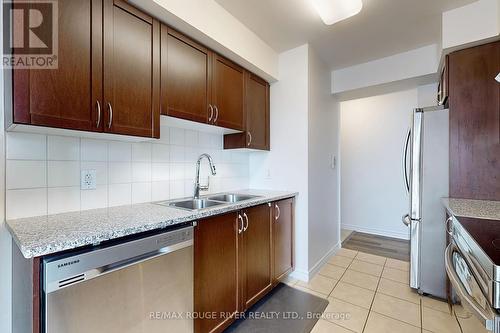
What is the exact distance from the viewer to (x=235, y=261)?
1.59 meters

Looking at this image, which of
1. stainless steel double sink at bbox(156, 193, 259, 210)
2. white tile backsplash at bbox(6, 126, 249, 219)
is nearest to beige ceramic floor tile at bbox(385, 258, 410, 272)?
stainless steel double sink at bbox(156, 193, 259, 210)

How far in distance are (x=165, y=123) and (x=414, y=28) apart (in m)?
2.33

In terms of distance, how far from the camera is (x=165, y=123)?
1.78 meters

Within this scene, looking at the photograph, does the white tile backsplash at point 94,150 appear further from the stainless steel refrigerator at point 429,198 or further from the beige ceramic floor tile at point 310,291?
the stainless steel refrigerator at point 429,198

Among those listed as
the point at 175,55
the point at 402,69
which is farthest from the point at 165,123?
the point at 402,69

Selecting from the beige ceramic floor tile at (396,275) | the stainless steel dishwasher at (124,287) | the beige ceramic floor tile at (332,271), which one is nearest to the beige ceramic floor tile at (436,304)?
the beige ceramic floor tile at (396,275)

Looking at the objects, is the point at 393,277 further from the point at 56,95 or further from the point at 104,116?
the point at 56,95

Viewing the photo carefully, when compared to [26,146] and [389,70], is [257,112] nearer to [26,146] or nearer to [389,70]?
[389,70]

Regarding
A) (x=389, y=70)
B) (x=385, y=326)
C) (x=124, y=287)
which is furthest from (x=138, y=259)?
(x=389, y=70)

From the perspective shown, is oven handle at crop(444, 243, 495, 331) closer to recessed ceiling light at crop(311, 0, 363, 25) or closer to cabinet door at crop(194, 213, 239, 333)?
cabinet door at crop(194, 213, 239, 333)

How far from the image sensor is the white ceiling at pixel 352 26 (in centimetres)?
176

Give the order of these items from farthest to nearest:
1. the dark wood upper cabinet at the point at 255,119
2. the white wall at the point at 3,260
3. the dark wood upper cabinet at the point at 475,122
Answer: the dark wood upper cabinet at the point at 255,119 < the dark wood upper cabinet at the point at 475,122 < the white wall at the point at 3,260

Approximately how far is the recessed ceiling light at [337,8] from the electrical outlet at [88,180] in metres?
1.87

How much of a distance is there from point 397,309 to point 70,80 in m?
2.65
